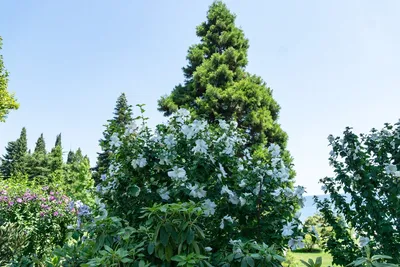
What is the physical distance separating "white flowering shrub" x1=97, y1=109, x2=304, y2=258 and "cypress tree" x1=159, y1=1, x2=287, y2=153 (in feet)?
15.3

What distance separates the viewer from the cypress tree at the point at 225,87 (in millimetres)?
7747

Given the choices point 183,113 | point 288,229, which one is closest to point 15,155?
point 183,113

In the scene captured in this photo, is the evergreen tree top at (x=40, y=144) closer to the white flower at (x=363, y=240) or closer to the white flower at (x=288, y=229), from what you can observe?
the white flower at (x=288, y=229)

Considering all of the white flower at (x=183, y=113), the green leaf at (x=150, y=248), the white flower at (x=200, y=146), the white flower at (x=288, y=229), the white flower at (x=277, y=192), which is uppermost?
the white flower at (x=183, y=113)

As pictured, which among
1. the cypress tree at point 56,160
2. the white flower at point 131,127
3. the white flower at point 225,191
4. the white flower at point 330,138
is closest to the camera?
A: the white flower at point 225,191

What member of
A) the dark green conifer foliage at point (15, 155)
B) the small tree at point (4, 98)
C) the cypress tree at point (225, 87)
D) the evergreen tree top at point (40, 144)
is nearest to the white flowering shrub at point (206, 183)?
the cypress tree at point (225, 87)

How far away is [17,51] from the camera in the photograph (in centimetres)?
752

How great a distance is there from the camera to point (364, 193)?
7.97ft

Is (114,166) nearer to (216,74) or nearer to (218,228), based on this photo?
(218,228)

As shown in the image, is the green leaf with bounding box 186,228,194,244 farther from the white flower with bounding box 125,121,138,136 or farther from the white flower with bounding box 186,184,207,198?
the white flower with bounding box 125,121,138,136

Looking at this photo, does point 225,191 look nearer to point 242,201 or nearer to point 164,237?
point 242,201

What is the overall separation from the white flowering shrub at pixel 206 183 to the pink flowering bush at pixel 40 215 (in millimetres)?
3386

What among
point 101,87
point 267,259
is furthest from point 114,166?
point 101,87

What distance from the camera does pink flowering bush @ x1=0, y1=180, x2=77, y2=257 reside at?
5.23 m
